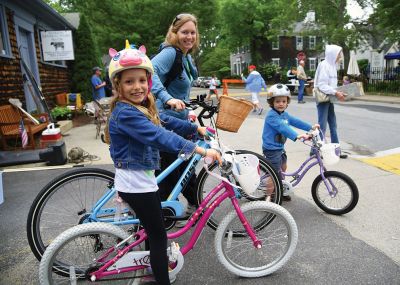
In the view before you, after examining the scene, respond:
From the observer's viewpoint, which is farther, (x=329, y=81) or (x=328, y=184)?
(x=329, y=81)

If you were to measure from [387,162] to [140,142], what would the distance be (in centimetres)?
511

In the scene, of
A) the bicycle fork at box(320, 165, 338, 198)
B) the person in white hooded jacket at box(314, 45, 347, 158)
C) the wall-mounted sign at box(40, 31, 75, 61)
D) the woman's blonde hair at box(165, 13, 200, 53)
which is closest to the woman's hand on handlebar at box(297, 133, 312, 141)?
the bicycle fork at box(320, 165, 338, 198)

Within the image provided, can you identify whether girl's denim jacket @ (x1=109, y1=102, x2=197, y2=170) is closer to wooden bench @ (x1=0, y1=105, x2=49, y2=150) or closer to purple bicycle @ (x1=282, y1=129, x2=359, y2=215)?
purple bicycle @ (x1=282, y1=129, x2=359, y2=215)

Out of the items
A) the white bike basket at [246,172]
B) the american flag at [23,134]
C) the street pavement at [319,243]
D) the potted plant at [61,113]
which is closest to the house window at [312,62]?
the potted plant at [61,113]

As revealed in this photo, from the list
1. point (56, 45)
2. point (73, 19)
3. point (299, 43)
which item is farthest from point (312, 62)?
point (56, 45)

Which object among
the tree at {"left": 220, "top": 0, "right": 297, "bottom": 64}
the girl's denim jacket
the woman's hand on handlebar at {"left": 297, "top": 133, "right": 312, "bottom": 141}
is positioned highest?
the tree at {"left": 220, "top": 0, "right": 297, "bottom": 64}

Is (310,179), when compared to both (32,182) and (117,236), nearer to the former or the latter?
(117,236)

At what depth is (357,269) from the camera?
9.81 feet

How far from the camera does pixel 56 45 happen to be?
1264 cm

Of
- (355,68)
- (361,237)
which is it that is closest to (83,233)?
(361,237)

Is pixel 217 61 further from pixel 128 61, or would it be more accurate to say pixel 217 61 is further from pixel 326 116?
pixel 128 61

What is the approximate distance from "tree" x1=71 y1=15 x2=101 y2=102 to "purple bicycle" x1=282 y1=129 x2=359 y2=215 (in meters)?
14.4

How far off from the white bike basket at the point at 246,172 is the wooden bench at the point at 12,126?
6.06 m

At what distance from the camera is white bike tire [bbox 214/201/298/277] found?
108 inches
